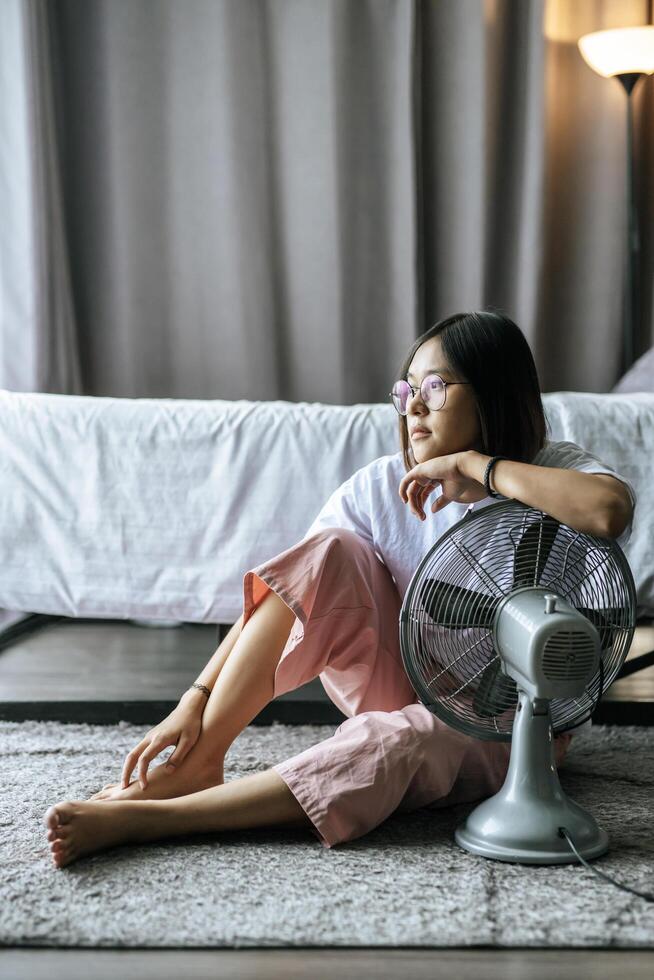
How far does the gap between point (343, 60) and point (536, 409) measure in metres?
1.80

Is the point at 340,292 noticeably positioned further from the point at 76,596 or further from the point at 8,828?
the point at 8,828

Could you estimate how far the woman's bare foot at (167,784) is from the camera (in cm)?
129

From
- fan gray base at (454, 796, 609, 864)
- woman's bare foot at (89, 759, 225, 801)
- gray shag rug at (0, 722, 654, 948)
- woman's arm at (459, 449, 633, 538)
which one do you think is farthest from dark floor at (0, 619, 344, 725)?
woman's arm at (459, 449, 633, 538)

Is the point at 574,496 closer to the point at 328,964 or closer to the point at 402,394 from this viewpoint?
the point at 402,394

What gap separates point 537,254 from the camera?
2.88 meters

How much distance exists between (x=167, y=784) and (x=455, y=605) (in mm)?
427

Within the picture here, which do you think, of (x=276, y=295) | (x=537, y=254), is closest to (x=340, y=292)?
(x=276, y=295)

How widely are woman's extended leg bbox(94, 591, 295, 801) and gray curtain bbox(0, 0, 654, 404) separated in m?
1.57

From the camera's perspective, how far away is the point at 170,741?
1291mm

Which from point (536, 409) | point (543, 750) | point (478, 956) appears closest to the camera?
point (478, 956)

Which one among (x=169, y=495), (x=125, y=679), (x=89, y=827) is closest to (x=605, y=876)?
(x=89, y=827)

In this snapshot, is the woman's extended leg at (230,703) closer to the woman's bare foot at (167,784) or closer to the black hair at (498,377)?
the woman's bare foot at (167,784)

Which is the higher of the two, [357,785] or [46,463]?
[46,463]

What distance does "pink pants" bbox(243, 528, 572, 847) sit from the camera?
4.08 ft
